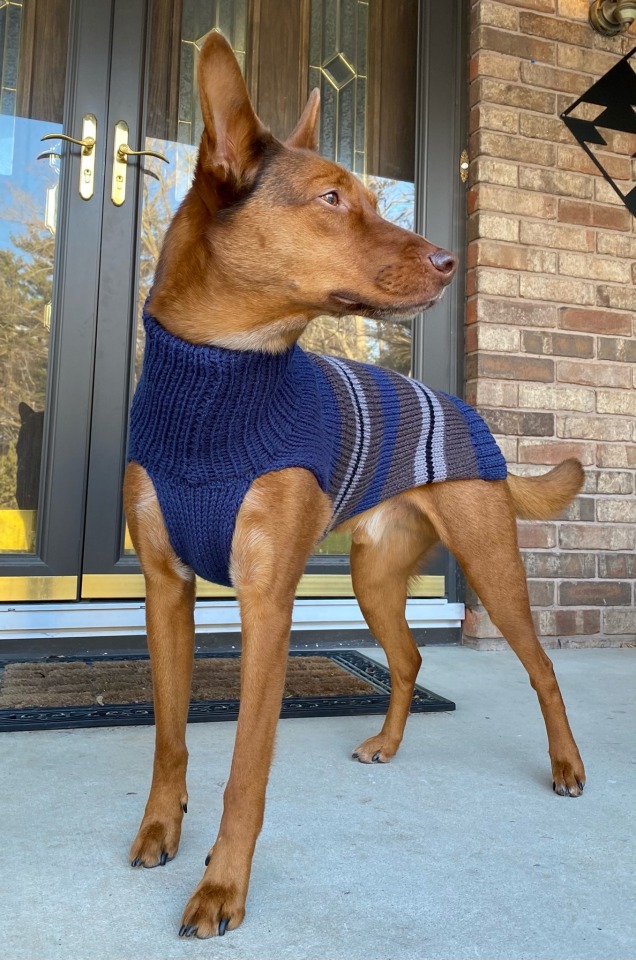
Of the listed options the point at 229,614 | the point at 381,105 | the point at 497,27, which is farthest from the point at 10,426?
the point at 497,27

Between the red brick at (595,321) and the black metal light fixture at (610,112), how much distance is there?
513mm

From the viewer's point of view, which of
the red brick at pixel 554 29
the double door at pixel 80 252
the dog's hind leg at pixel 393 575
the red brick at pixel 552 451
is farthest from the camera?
the red brick at pixel 554 29

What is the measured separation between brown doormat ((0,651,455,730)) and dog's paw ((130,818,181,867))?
29.5 inches

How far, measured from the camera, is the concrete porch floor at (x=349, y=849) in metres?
1.08

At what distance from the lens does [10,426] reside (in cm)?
298

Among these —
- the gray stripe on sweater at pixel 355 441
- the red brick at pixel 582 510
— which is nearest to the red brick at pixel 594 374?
the red brick at pixel 582 510

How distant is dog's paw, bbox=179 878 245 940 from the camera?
1094 mm

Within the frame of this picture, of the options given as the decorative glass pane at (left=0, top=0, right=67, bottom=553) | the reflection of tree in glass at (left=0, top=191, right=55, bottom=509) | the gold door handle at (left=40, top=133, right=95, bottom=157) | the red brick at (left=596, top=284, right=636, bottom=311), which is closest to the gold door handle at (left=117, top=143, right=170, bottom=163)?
the gold door handle at (left=40, top=133, right=95, bottom=157)

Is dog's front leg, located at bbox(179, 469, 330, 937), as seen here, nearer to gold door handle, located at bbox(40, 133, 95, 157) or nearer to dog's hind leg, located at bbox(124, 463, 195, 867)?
dog's hind leg, located at bbox(124, 463, 195, 867)

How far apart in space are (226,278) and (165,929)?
3.36 ft

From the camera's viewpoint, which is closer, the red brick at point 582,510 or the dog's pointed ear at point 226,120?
the dog's pointed ear at point 226,120

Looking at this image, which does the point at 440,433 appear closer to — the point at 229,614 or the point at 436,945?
the point at 436,945

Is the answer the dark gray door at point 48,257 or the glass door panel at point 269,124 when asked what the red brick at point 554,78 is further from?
the dark gray door at point 48,257

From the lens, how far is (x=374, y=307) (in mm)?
1342
